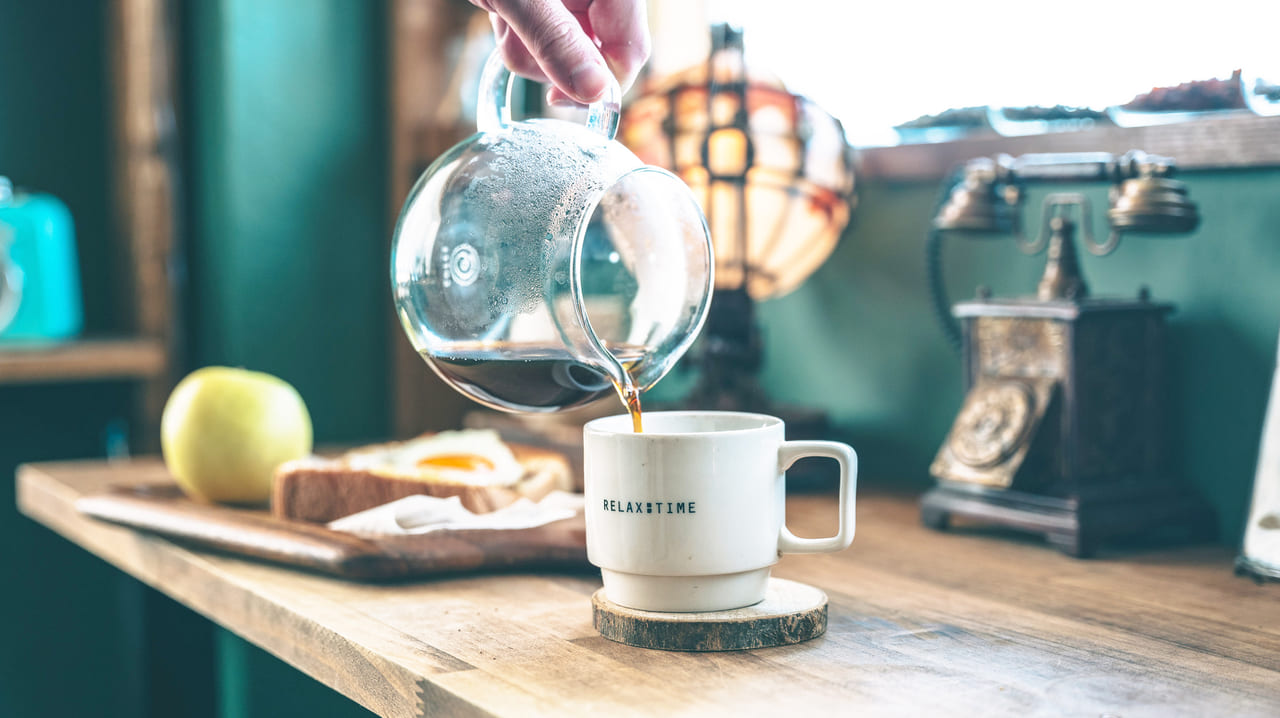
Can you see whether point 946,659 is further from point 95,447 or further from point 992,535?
point 95,447

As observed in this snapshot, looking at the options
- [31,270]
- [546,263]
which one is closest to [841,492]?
[546,263]

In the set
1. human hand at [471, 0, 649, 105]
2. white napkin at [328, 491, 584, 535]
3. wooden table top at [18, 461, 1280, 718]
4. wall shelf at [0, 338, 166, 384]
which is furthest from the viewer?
wall shelf at [0, 338, 166, 384]

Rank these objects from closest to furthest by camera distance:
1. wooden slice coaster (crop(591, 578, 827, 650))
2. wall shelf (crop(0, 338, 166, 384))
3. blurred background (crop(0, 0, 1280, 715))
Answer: wooden slice coaster (crop(591, 578, 827, 650)) < blurred background (crop(0, 0, 1280, 715)) < wall shelf (crop(0, 338, 166, 384))

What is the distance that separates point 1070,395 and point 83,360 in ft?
5.64

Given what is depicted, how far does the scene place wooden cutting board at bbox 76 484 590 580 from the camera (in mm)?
1065

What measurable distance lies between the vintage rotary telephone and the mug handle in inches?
14.6

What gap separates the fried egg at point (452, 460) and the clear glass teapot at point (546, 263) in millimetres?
315

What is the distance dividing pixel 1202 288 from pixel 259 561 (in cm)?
96

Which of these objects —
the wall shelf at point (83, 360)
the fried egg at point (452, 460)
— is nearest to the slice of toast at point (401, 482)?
the fried egg at point (452, 460)

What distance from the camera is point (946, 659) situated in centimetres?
84

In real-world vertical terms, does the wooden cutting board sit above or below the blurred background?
below

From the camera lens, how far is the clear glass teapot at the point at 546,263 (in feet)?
2.93

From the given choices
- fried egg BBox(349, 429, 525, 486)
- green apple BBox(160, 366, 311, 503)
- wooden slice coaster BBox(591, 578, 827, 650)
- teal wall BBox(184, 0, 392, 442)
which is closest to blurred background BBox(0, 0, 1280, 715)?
teal wall BBox(184, 0, 392, 442)

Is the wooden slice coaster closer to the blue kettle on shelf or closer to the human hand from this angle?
the human hand
